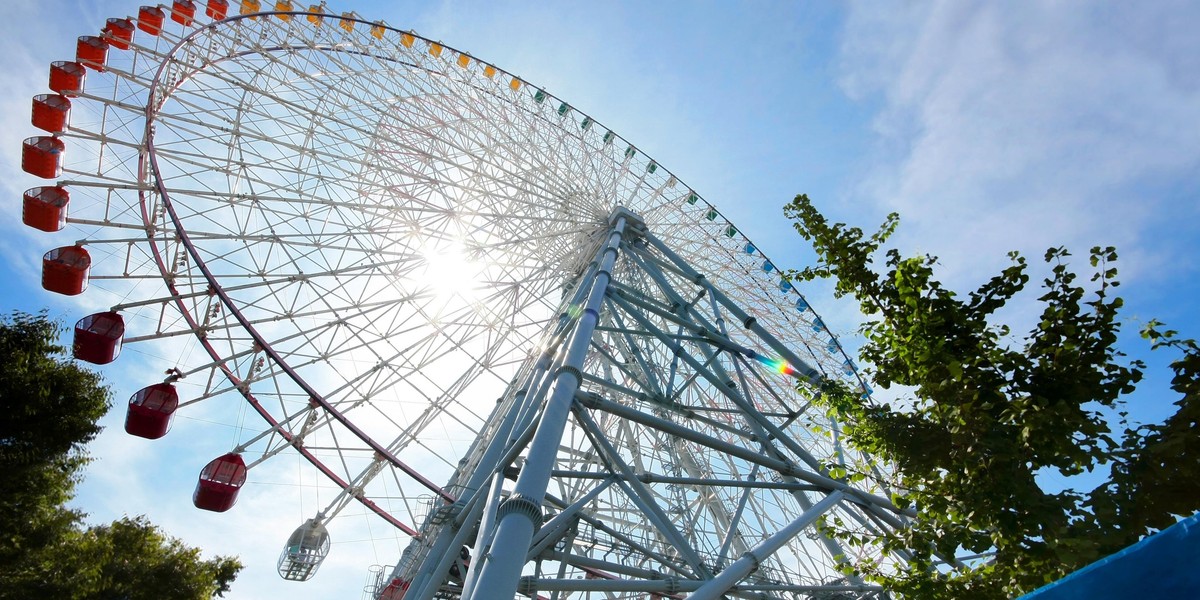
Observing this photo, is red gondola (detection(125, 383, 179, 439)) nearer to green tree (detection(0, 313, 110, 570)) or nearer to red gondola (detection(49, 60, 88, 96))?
green tree (detection(0, 313, 110, 570))

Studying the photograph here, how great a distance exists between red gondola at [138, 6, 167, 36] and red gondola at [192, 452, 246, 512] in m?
10.3

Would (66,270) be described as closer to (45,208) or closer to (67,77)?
(45,208)

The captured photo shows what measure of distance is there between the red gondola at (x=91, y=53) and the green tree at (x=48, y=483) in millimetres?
5779

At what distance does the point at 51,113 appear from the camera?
45.0ft

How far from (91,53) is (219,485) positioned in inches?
418

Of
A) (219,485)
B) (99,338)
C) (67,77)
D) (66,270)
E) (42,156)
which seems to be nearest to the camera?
(219,485)

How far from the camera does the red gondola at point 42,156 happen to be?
13.5 m

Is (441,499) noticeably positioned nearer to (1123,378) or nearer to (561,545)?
(561,545)

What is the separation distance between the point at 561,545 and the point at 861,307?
4.80 metres

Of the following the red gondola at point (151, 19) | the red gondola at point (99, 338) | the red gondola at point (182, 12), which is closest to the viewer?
the red gondola at point (99, 338)

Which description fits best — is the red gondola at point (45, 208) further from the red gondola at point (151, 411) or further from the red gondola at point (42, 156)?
the red gondola at point (151, 411)

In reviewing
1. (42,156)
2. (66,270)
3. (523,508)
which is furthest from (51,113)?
(523,508)

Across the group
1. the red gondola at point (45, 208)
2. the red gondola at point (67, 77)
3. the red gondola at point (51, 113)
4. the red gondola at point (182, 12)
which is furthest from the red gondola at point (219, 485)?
the red gondola at point (182, 12)

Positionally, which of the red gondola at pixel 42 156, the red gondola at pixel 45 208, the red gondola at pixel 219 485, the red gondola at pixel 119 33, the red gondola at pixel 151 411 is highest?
the red gondola at pixel 119 33
